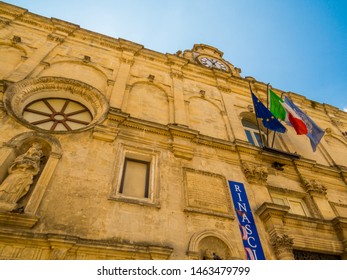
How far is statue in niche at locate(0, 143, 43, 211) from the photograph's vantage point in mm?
5730

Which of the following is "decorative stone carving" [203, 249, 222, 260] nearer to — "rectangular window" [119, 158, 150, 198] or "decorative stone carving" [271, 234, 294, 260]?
"decorative stone carving" [271, 234, 294, 260]

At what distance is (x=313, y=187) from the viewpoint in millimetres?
9961

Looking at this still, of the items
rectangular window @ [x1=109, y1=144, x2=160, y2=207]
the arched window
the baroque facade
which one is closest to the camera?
the baroque facade

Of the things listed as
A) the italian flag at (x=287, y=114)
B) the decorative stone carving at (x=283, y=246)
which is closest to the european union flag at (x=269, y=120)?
the italian flag at (x=287, y=114)

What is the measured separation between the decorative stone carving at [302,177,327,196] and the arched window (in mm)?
2807

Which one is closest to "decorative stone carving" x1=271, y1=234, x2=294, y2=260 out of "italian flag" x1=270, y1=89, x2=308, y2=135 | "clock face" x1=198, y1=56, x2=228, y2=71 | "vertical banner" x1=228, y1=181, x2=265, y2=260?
"vertical banner" x1=228, y1=181, x2=265, y2=260

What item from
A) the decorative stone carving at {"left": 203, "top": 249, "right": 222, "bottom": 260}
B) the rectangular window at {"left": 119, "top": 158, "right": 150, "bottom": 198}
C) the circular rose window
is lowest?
the decorative stone carving at {"left": 203, "top": 249, "right": 222, "bottom": 260}

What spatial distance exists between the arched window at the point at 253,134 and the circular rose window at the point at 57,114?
25.6 feet

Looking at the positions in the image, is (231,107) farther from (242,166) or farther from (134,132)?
(134,132)

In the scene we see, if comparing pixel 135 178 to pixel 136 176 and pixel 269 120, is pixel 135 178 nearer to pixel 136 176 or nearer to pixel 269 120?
pixel 136 176

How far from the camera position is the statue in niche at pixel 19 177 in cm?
573

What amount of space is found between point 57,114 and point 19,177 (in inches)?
148

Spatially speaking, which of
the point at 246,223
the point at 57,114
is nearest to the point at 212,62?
the point at 57,114

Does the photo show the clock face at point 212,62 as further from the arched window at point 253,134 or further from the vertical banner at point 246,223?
the vertical banner at point 246,223
